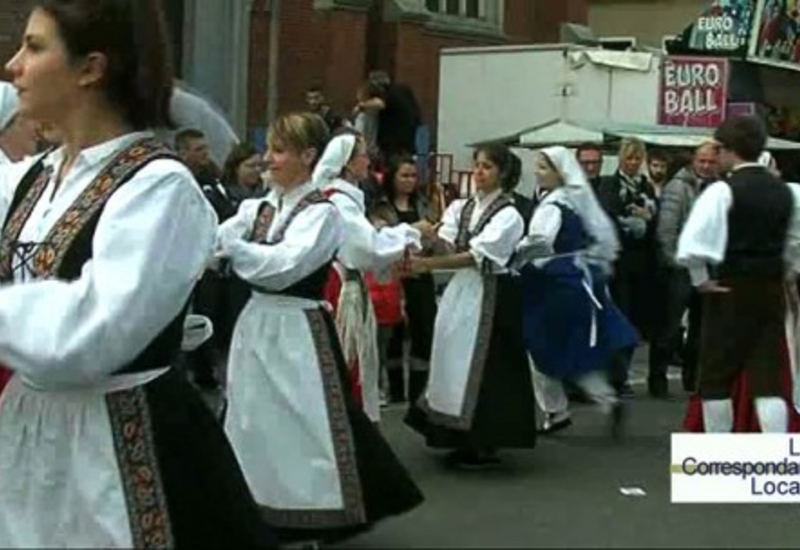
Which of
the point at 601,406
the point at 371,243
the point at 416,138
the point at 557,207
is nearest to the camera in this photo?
the point at 371,243

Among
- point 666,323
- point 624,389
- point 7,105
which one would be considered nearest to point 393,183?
point 624,389

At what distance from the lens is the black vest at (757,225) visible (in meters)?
7.77

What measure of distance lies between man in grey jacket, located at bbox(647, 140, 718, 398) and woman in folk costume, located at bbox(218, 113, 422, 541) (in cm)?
540

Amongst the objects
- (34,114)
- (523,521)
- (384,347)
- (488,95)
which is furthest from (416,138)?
(34,114)

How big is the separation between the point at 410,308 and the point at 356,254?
3580mm

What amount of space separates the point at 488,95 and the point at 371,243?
12.5 metres

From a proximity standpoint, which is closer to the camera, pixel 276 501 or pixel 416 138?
pixel 276 501

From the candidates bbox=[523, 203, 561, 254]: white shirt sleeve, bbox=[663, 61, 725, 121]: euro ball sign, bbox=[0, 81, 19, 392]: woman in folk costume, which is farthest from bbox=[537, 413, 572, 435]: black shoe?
bbox=[663, 61, 725, 121]: euro ball sign

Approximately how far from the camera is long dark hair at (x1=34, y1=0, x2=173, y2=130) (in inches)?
112

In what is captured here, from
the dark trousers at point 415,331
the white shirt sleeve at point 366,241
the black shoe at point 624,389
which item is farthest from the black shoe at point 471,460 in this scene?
the black shoe at point 624,389

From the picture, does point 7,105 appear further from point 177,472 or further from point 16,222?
point 177,472

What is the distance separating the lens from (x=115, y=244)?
2746 mm

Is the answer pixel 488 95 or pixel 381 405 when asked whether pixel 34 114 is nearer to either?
pixel 381 405

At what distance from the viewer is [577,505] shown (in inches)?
291
